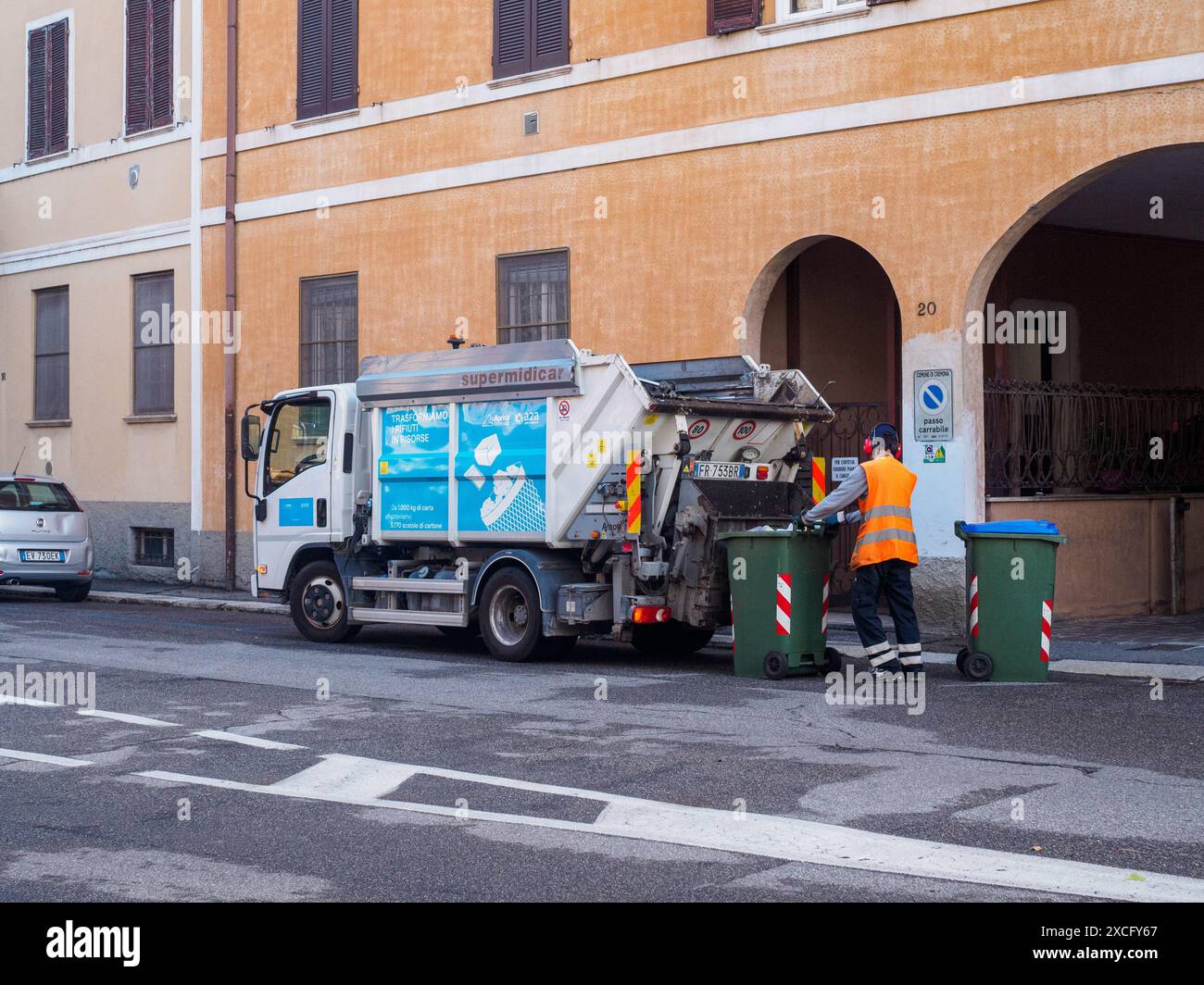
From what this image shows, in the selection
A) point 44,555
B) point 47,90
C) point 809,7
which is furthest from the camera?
point 47,90

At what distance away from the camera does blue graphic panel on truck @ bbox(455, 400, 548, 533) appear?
13.1 meters

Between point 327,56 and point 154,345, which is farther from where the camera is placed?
point 154,345

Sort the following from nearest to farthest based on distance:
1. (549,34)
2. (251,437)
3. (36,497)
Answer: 1. (251,437)
2. (549,34)
3. (36,497)

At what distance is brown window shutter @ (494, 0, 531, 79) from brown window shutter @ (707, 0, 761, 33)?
2677 millimetres

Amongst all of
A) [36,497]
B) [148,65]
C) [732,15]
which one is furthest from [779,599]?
[148,65]

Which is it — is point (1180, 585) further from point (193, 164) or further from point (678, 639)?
point (193, 164)

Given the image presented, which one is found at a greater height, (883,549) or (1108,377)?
(1108,377)

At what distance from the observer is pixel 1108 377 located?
793 inches

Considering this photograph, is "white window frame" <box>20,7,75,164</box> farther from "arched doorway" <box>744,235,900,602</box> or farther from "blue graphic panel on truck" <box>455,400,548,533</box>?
"blue graphic panel on truck" <box>455,400,548,533</box>

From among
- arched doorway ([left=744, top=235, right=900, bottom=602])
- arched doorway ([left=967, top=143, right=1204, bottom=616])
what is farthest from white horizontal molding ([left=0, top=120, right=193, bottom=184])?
arched doorway ([left=967, top=143, right=1204, bottom=616])

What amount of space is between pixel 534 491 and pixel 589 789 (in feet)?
18.2

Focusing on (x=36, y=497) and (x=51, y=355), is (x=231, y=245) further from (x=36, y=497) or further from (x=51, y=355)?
(x=51, y=355)

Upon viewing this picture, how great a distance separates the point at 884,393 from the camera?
19.1m

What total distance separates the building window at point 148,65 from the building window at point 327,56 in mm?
2871
